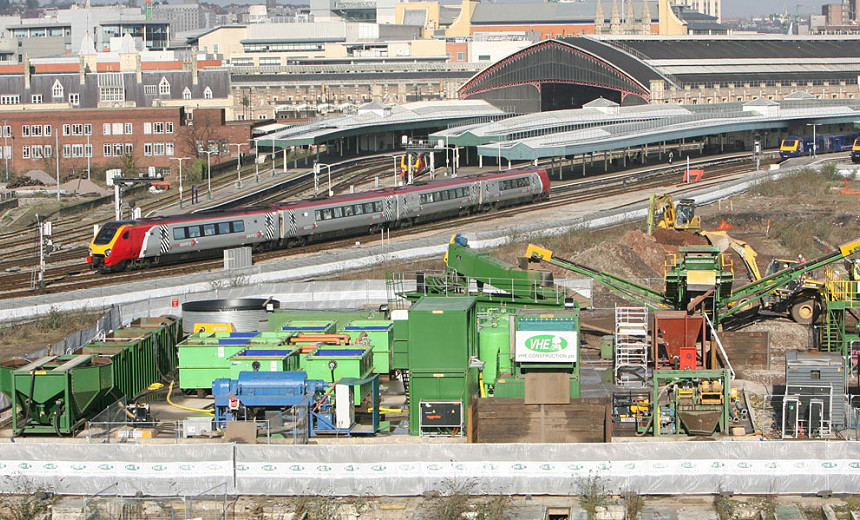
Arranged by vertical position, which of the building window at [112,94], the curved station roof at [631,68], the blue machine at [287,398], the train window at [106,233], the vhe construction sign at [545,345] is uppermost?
the curved station roof at [631,68]

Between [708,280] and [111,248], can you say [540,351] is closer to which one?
[708,280]

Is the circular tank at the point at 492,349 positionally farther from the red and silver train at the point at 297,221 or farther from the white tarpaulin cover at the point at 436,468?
the red and silver train at the point at 297,221

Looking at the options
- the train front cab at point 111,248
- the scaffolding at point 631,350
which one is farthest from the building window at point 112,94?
the scaffolding at point 631,350

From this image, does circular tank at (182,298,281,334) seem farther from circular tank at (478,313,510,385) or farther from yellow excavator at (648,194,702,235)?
yellow excavator at (648,194,702,235)

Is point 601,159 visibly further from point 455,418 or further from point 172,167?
point 455,418

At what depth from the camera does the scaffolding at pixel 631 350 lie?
130ft

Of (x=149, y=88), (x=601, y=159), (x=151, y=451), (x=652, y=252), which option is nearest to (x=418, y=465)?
(x=151, y=451)

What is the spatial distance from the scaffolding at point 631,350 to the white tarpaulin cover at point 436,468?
9.17 meters

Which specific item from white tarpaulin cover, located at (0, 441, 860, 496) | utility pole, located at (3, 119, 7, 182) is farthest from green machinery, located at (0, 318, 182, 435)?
utility pole, located at (3, 119, 7, 182)

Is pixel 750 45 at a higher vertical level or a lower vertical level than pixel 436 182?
higher

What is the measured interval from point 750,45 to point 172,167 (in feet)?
218

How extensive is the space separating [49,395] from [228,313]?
9979 mm

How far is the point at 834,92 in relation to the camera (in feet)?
453

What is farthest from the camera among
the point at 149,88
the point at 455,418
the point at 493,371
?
the point at 149,88
